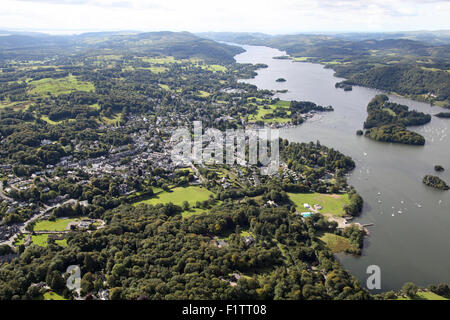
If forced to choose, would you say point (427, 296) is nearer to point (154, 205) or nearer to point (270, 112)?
point (154, 205)

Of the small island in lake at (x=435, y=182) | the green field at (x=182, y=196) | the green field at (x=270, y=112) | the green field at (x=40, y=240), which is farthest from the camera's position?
the green field at (x=270, y=112)

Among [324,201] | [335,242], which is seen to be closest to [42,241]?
[335,242]

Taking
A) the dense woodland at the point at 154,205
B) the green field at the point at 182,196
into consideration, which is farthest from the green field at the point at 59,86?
the green field at the point at 182,196

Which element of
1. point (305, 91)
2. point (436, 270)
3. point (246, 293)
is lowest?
point (436, 270)

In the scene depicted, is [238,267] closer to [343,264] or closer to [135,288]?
[135,288]

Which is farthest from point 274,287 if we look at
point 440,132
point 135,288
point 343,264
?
point 440,132

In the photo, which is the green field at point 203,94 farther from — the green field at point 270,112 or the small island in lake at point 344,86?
the small island in lake at point 344,86
